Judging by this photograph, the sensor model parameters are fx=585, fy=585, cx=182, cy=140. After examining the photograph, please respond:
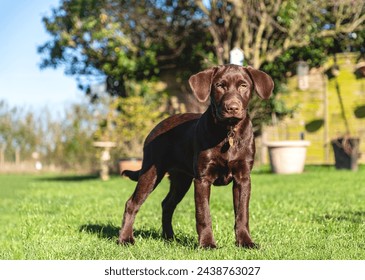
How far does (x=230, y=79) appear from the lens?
4.13 metres

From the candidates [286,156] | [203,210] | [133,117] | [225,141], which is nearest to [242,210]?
[203,210]

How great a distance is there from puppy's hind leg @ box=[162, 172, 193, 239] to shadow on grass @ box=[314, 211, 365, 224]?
5.53 ft

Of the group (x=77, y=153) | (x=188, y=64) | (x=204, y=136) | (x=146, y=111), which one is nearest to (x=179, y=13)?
(x=188, y=64)

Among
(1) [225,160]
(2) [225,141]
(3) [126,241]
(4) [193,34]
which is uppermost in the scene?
(4) [193,34]

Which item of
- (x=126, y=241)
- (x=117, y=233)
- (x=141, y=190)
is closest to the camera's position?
(x=126, y=241)

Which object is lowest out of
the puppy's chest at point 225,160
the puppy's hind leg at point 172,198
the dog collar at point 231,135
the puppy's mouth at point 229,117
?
the puppy's hind leg at point 172,198

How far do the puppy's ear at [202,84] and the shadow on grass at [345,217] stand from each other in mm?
2505

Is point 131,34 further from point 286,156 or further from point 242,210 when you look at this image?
point 242,210

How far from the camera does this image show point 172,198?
5.21 metres

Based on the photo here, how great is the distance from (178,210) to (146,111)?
1010 centimetres

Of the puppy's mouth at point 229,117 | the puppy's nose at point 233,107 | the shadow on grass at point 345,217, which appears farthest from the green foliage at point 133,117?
the puppy's nose at point 233,107

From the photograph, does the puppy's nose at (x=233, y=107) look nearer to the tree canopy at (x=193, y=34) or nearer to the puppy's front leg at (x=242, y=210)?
the puppy's front leg at (x=242, y=210)

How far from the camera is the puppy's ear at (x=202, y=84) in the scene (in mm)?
4195

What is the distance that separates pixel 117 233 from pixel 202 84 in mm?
2028
